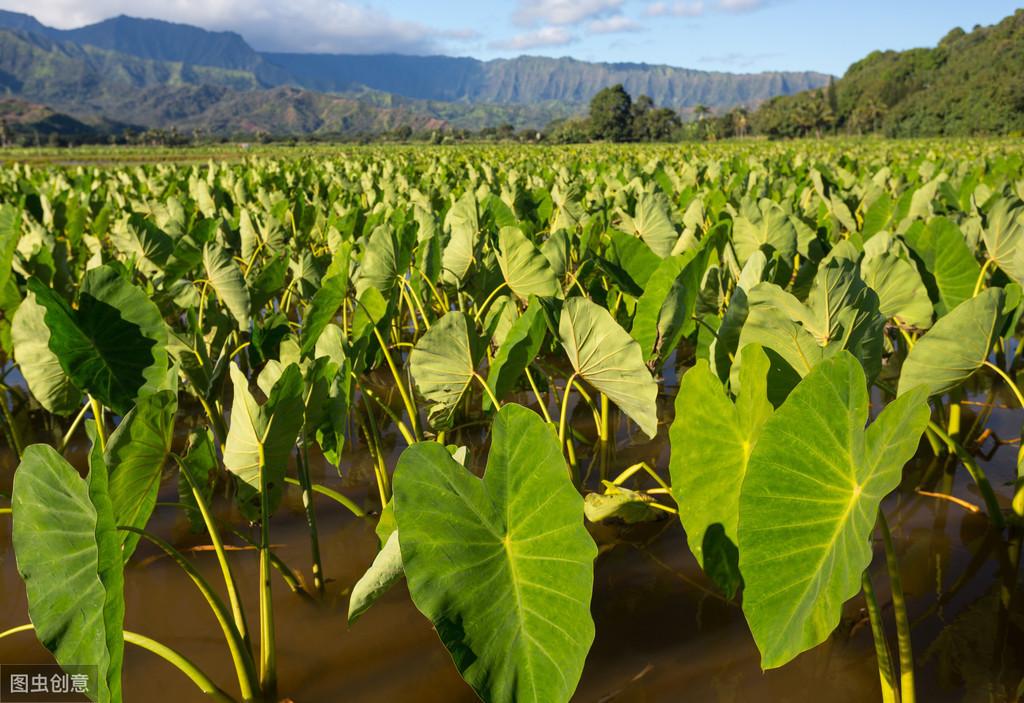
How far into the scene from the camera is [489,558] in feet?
2.98

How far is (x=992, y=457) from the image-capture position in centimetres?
212

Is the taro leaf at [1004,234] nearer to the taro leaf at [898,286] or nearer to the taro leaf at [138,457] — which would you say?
the taro leaf at [898,286]

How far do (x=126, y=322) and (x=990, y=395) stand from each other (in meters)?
2.79

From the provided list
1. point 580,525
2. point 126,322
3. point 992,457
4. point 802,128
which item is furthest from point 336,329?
point 802,128

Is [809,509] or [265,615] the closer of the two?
[809,509]

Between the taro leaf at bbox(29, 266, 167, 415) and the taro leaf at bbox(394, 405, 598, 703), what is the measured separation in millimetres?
928

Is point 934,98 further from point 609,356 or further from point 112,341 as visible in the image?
point 112,341

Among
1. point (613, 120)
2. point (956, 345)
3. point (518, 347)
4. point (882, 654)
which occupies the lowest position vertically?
point (882, 654)

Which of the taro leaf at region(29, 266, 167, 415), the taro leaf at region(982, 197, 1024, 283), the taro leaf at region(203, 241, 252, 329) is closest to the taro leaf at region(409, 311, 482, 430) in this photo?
the taro leaf at region(29, 266, 167, 415)

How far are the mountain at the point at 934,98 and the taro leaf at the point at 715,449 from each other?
38170 mm

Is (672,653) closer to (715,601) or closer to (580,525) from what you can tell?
(715,601)

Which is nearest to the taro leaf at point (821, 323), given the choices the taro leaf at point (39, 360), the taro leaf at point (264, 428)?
the taro leaf at point (264, 428)

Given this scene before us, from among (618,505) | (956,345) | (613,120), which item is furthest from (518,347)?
(613,120)

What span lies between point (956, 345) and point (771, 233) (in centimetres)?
130
